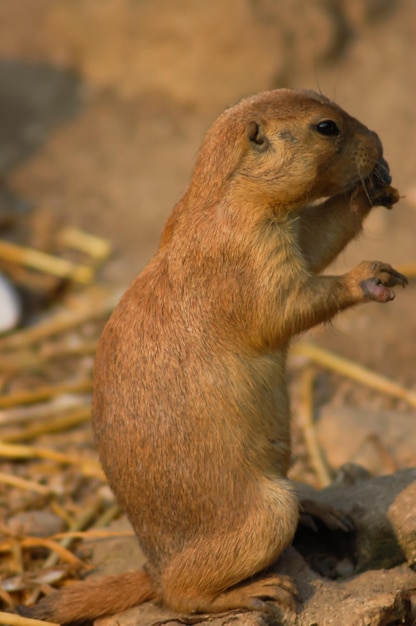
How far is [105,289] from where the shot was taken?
8039mm

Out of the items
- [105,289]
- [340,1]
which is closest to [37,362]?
[105,289]

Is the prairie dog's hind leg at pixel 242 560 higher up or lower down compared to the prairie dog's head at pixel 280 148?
lower down

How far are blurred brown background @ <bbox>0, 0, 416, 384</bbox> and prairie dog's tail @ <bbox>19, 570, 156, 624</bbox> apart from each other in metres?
5.23

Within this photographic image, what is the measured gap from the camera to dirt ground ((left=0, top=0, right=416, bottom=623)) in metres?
9.49

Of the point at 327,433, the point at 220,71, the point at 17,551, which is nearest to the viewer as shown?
the point at 17,551

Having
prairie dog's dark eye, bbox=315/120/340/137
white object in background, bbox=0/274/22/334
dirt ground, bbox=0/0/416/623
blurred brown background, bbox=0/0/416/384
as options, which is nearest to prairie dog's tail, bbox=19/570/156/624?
prairie dog's dark eye, bbox=315/120/340/137

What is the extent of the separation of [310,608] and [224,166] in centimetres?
171

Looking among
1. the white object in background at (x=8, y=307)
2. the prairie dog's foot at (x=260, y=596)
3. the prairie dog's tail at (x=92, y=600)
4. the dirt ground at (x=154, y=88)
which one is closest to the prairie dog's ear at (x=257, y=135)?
the prairie dog's foot at (x=260, y=596)

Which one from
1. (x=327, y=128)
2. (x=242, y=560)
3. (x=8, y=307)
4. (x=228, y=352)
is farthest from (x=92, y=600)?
(x=8, y=307)

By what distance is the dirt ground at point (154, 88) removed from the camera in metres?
9.49

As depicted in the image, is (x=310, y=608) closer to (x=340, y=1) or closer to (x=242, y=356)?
(x=242, y=356)

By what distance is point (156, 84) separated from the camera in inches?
442

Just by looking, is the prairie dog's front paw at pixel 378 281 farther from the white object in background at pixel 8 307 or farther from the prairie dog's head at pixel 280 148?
the white object in background at pixel 8 307

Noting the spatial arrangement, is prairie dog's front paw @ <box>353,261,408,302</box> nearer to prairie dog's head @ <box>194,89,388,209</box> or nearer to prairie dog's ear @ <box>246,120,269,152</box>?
prairie dog's head @ <box>194,89,388,209</box>
